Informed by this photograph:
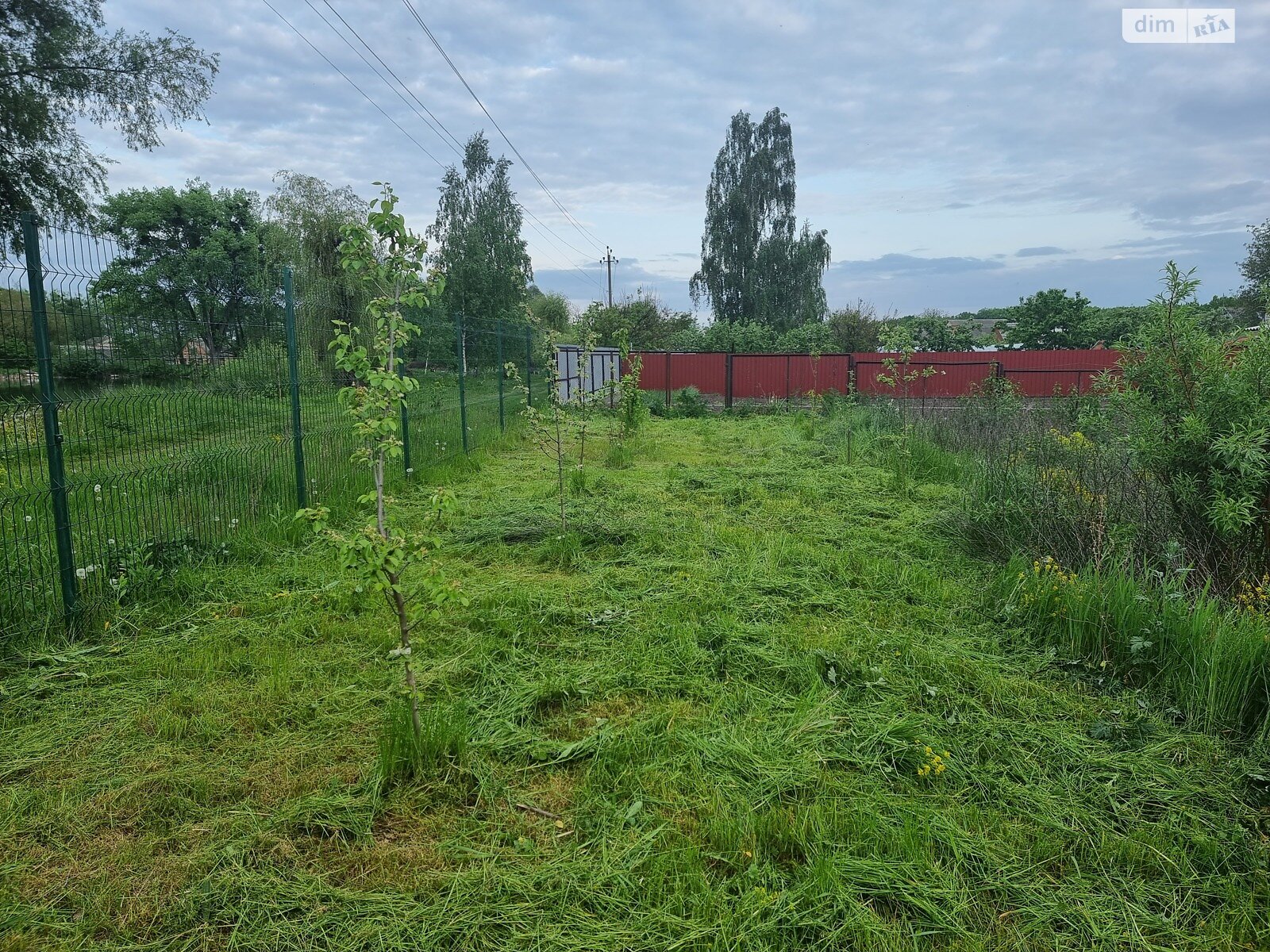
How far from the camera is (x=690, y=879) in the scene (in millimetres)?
1971

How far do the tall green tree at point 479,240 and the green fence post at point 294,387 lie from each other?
20.2 metres

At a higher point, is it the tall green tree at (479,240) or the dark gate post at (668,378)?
the tall green tree at (479,240)

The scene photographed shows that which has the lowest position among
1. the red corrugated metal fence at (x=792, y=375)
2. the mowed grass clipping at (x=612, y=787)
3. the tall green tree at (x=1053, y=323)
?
the mowed grass clipping at (x=612, y=787)

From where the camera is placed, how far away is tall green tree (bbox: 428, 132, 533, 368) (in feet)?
81.7

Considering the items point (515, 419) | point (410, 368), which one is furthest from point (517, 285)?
point (410, 368)

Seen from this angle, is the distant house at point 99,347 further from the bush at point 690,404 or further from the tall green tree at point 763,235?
the tall green tree at point 763,235

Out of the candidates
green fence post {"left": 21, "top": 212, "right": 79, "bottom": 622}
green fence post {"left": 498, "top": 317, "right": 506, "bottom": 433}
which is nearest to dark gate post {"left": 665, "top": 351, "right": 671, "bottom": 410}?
green fence post {"left": 498, "top": 317, "right": 506, "bottom": 433}

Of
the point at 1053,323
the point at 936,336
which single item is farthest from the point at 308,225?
the point at 1053,323

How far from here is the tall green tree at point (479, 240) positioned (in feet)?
81.7

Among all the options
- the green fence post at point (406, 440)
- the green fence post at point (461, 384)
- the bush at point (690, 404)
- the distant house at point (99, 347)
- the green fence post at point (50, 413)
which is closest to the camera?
the green fence post at point (50, 413)

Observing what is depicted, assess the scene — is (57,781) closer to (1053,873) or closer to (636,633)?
(636,633)

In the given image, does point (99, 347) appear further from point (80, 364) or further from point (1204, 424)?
point (1204, 424)

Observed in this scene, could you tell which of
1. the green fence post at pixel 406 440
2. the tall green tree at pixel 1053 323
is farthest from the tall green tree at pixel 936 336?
the green fence post at pixel 406 440

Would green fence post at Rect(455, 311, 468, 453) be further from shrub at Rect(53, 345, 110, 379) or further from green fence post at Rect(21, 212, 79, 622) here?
green fence post at Rect(21, 212, 79, 622)
